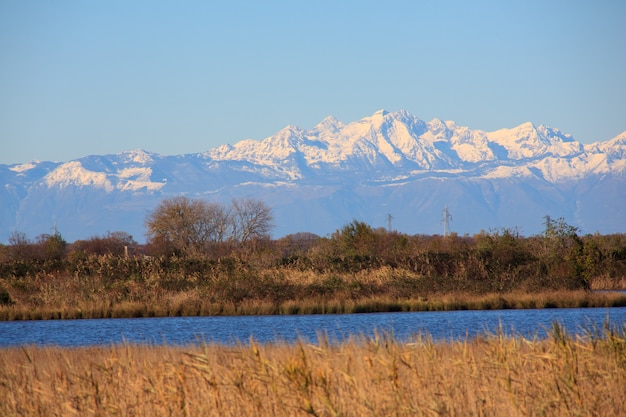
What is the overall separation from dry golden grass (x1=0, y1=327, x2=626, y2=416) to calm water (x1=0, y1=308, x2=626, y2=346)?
520 inches

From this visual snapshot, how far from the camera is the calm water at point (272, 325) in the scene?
28359mm

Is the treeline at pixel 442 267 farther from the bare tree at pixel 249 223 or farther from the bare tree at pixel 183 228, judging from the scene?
the bare tree at pixel 249 223

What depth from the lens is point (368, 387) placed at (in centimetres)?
1212

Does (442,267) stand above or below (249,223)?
below

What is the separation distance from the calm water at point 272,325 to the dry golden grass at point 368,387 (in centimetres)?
1321

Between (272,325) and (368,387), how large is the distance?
20.2 metres

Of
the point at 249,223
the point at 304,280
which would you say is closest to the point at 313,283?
the point at 304,280

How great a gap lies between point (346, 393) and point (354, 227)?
56.7 meters

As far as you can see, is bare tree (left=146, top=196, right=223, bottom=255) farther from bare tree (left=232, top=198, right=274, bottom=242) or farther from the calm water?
the calm water

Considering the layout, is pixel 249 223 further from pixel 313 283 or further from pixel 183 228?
pixel 313 283

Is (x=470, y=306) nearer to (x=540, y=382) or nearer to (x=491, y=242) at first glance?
(x=491, y=242)

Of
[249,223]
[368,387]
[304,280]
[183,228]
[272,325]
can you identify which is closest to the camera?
[368,387]

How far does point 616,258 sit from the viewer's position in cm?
4641

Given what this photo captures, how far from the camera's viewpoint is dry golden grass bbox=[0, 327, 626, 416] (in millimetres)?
11250
